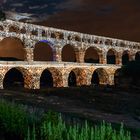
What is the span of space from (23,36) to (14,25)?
93.4 inches

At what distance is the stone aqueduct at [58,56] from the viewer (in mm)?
49812

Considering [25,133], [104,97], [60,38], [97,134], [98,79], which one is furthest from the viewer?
[98,79]

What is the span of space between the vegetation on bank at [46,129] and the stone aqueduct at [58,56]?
3314 centimetres

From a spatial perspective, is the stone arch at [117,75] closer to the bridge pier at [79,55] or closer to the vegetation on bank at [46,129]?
the bridge pier at [79,55]

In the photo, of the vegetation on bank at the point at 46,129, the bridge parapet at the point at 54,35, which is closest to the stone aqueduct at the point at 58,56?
the bridge parapet at the point at 54,35

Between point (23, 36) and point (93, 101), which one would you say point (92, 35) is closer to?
point (23, 36)

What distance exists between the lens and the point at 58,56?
5812cm

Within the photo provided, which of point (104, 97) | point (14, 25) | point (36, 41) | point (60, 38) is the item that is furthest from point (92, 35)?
point (104, 97)

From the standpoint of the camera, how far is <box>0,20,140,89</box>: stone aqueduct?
163 feet

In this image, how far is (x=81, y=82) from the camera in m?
60.8

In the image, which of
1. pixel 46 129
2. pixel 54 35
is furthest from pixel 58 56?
pixel 46 129

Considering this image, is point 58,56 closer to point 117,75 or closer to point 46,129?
point 117,75

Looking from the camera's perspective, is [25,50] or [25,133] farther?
[25,50]

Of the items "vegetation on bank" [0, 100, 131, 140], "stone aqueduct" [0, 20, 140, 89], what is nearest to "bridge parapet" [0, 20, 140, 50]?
"stone aqueduct" [0, 20, 140, 89]
